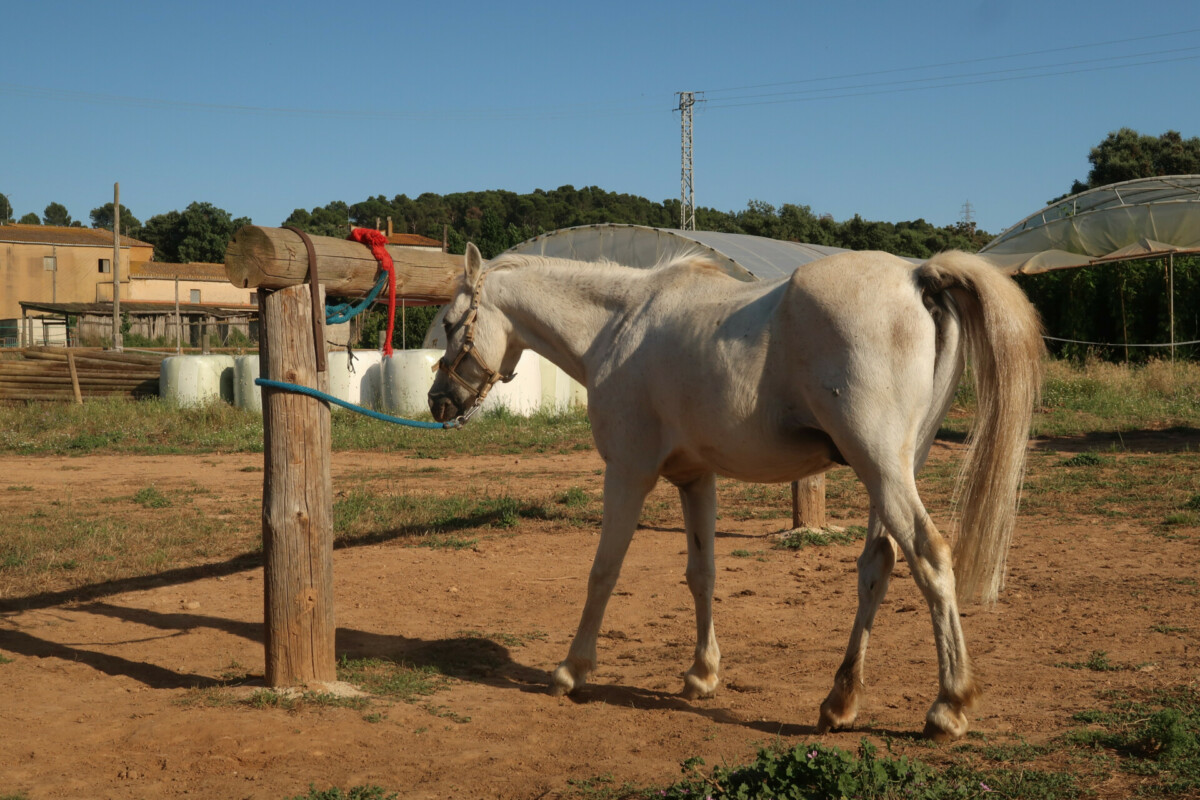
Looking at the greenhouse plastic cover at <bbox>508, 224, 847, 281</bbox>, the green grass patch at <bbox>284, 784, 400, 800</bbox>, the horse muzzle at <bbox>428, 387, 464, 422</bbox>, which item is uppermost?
the greenhouse plastic cover at <bbox>508, 224, 847, 281</bbox>

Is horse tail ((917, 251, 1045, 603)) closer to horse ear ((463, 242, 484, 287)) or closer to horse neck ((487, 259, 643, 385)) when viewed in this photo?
horse neck ((487, 259, 643, 385))

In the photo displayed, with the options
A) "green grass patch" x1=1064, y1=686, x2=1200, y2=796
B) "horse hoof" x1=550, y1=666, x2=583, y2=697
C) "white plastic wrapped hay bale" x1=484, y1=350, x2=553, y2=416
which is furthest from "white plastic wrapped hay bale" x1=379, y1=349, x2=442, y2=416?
"green grass patch" x1=1064, y1=686, x2=1200, y2=796

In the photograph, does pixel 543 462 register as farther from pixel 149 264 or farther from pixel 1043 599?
pixel 149 264

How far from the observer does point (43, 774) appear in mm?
3715

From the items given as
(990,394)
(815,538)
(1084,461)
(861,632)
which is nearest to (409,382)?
(815,538)

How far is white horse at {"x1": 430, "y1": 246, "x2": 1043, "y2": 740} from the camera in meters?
3.85

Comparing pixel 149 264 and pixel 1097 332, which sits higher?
pixel 149 264

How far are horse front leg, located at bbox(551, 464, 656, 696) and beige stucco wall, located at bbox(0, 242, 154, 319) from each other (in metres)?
62.5

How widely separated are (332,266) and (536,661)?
2.43 metres

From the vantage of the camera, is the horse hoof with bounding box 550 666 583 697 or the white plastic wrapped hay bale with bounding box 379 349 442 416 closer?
the horse hoof with bounding box 550 666 583 697

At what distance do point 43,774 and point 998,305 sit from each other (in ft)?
13.6

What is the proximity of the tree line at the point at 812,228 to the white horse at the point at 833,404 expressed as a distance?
81.1 inches

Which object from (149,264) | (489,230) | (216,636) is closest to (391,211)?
(149,264)

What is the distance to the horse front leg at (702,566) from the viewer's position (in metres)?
4.82
